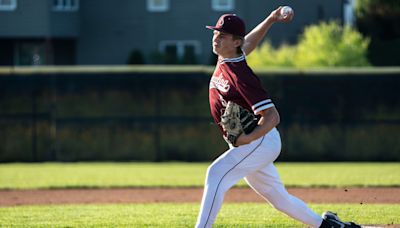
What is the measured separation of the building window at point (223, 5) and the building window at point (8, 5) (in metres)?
7.39

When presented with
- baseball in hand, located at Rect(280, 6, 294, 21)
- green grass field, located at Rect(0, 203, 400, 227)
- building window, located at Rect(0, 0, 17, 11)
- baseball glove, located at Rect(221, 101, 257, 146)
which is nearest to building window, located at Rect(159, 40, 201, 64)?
building window, located at Rect(0, 0, 17, 11)

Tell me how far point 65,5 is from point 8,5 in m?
3.00

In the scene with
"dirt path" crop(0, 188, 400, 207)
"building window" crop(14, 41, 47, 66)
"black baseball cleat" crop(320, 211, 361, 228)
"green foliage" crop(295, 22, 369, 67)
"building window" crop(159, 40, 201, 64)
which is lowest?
"building window" crop(14, 41, 47, 66)

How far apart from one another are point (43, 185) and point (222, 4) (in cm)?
1950

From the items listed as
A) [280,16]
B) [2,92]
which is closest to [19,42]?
[2,92]

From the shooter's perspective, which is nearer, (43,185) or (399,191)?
(399,191)

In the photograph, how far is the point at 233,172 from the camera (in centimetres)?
648

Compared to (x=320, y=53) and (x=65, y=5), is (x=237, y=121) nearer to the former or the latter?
(x=320, y=53)

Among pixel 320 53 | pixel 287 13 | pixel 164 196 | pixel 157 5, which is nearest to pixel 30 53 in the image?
pixel 157 5

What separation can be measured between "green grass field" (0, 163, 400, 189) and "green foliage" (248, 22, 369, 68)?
753 cm

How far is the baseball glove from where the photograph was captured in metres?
6.32

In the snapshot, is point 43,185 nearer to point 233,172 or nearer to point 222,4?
point 233,172

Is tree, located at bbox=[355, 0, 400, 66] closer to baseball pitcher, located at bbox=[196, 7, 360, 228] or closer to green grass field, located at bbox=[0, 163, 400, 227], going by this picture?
green grass field, located at bbox=[0, 163, 400, 227]

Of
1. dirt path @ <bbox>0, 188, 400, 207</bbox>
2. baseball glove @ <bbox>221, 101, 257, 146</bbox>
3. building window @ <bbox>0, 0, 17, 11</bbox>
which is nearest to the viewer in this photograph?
baseball glove @ <bbox>221, 101, 257, 146</bbox>
